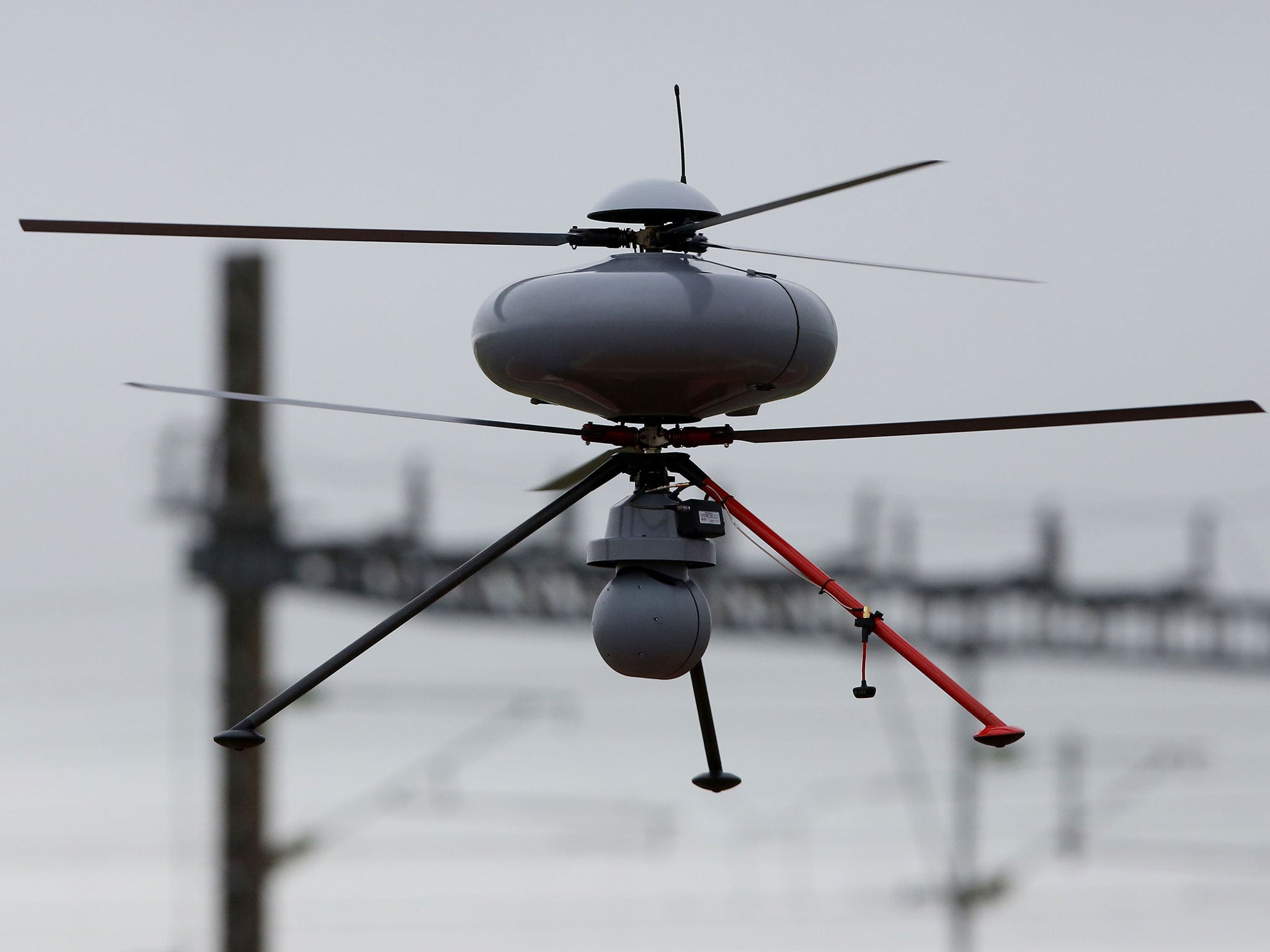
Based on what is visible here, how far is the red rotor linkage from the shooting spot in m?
3.32

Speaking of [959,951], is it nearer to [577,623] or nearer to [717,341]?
[577,623]

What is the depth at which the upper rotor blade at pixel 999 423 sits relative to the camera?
3.42 m

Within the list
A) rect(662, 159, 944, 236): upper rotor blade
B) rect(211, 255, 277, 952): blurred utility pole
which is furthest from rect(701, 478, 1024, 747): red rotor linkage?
rect(211, 255, 277, 952): blurred utility pole

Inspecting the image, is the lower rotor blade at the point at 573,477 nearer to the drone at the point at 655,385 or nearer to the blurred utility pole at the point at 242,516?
the drone at the point at 655,385

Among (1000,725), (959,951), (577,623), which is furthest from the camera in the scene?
(959,951)

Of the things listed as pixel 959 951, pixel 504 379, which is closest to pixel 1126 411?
pixel 504 379

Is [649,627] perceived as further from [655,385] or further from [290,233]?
[290,233]

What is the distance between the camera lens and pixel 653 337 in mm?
3432

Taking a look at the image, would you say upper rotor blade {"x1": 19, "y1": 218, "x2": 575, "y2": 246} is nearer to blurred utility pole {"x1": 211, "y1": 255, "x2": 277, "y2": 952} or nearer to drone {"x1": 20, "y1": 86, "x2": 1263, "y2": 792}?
drone {"x1": 20, "y1": 86, "x2": 1263, "y2": 792}

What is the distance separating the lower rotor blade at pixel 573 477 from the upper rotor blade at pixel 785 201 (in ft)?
1.88

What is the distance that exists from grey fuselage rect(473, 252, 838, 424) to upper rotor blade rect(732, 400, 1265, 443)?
16 centimetres

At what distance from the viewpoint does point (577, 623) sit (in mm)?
11367

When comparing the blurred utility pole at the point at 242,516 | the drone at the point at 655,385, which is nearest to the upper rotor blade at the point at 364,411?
the drone at the point at 655,385

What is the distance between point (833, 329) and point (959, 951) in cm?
989
